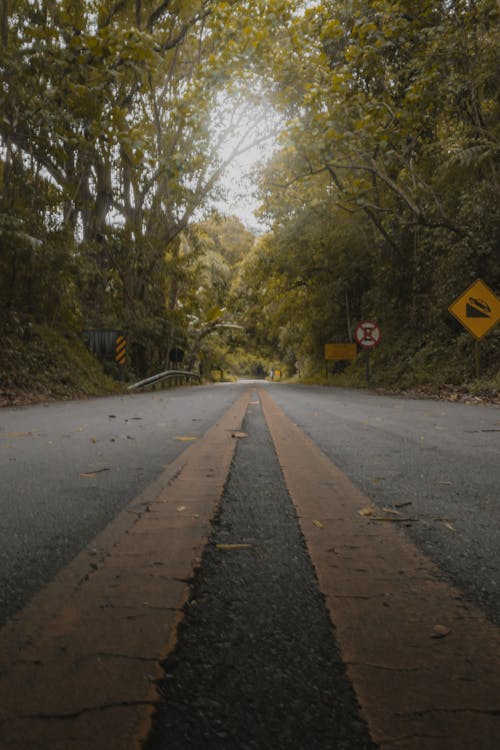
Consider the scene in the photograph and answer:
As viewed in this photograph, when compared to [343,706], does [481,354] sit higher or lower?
higher

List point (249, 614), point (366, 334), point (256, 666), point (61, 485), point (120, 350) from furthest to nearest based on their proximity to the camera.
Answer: point (366, 334)
point (120, 350)
point (61, 485)
point (249, 614)
point (256, 666)

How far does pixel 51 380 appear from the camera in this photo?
11773mm

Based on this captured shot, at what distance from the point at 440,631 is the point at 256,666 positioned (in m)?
0.33

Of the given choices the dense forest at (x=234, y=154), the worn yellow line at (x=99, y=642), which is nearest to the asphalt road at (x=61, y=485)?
the worn yellow line at (x=99, y=642)

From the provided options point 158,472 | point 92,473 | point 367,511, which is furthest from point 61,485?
point 367,511

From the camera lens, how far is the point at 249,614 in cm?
98

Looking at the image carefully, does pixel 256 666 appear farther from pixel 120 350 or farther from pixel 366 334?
pixel 366 334

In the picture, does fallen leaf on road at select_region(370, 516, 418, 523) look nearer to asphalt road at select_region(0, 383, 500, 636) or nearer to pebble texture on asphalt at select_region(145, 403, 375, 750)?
asphalt road at select_region(0, 383, 500, 636)

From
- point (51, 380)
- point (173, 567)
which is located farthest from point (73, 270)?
point (173, 567)

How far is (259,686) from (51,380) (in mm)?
11970

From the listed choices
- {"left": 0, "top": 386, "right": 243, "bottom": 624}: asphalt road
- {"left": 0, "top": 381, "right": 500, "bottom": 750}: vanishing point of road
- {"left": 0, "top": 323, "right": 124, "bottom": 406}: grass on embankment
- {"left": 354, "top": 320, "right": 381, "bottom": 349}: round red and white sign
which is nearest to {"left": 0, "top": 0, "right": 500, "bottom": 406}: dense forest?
{"left": 0, "top": 323, "right": 124, "bottom": 406}: grass on embankment

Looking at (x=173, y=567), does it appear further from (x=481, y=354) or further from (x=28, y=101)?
(x=481, y=354)

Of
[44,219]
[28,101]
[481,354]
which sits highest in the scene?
[28,101]

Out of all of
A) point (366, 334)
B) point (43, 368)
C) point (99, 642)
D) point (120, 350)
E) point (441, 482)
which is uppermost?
point (366, 334)
